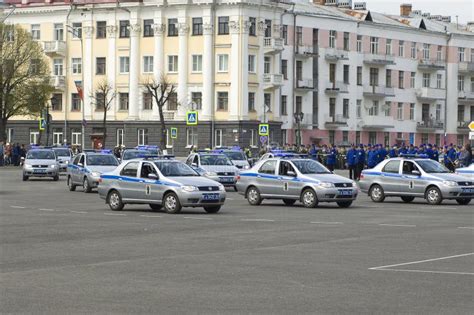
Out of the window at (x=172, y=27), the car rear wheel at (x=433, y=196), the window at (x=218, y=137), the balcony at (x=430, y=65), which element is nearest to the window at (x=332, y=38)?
the balcony at (x=430, y=65)

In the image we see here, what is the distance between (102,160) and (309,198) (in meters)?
13.9

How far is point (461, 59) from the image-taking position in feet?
375

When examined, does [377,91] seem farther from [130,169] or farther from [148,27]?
[130,169]

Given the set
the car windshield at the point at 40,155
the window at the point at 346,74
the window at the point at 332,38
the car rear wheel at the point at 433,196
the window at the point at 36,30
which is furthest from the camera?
the window at the point at 346,74

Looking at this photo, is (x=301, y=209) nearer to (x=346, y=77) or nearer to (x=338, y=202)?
(x=338, y=202)

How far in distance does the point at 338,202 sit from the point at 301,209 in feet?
4.80

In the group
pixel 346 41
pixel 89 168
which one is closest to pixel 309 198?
pixel 89 168

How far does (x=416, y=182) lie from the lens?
37.3 meters

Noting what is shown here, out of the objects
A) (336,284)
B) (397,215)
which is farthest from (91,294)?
(397,215)

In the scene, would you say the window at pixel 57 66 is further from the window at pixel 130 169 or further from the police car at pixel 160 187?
the window at pixel 130 169

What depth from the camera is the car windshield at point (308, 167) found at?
3541cm

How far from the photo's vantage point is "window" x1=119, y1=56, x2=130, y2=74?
96938 millimetres

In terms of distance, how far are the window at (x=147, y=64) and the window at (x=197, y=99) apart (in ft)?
15.7

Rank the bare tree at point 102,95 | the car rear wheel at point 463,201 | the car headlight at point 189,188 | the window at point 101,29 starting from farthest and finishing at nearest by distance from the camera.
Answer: the window at point 101,29 < the bare tree at point 102,95 < the car rear wheel at point 463,201 < the car headlight at point 189,188
